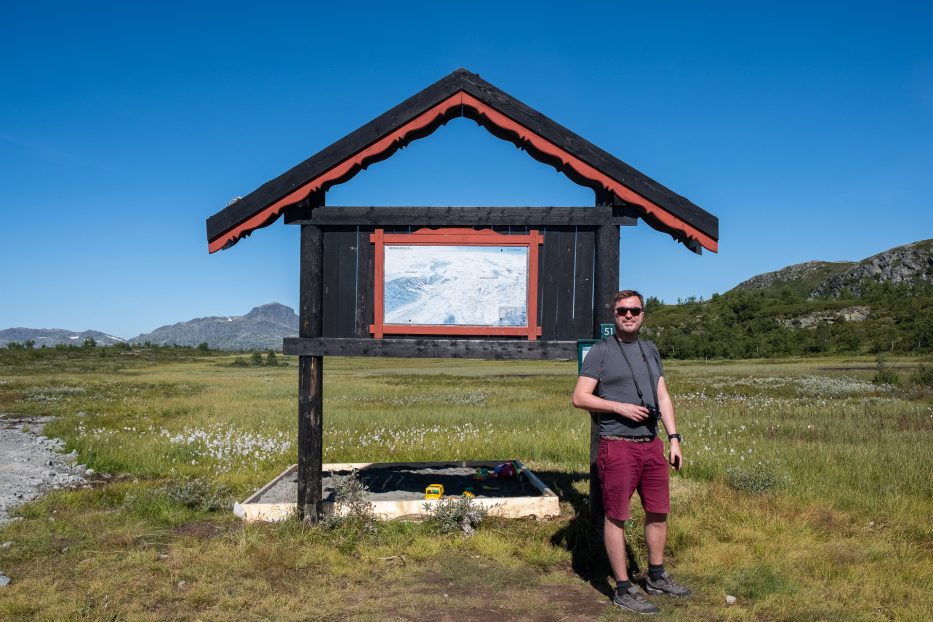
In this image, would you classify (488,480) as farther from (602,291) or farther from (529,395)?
(529,395)

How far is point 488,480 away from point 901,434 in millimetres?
9890

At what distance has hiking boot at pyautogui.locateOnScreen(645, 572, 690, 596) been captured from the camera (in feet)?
19.8

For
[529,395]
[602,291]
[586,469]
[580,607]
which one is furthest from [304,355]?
[529,395]

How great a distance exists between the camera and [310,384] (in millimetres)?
8391

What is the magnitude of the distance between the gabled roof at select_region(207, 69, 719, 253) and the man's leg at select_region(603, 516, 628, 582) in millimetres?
3958

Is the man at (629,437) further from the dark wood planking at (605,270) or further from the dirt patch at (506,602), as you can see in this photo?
the dark wood planking at (605,270)

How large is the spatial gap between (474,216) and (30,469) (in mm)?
10580

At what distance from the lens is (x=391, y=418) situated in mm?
19094

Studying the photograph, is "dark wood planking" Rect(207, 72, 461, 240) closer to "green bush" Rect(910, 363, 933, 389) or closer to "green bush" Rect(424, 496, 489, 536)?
"green bush" Rect(424, 496, 489, 536)

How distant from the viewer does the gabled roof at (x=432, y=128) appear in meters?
8.22

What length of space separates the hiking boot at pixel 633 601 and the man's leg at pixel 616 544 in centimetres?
12

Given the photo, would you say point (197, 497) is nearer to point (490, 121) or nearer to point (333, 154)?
point (333, 154)

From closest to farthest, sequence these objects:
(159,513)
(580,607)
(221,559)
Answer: (580,607) → (221,559) → (159,513)

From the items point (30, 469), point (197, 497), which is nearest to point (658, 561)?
point (197, 497)
